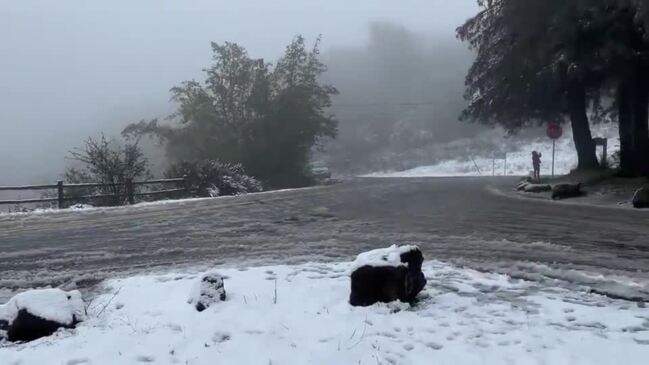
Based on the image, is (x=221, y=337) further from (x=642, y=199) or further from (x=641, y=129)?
(x=641, y=129)

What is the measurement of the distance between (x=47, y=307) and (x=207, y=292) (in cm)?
157

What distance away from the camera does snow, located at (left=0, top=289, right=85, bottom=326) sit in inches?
234

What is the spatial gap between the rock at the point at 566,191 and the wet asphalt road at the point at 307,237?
7.12 feet

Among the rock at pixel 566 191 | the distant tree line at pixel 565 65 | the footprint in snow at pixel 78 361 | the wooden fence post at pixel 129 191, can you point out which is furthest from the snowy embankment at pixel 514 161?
the footprint in snow at pixel 78 361

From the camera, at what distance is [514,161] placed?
236 feet

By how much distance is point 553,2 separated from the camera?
853 inches

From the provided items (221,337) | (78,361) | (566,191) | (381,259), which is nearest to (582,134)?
(566,191)

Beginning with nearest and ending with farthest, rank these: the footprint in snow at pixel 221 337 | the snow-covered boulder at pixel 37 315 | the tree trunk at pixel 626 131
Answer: the footprint in snow at pixel 221 337, the snow-covered boulder at pixel 37 315, the tree trunk at pixel 626 131

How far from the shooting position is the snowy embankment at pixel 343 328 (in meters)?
5.10

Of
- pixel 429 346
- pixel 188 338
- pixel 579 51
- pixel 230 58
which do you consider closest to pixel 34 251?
pixel 188 338

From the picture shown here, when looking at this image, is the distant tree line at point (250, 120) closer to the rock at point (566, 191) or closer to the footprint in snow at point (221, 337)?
the rock at point (566, 191)

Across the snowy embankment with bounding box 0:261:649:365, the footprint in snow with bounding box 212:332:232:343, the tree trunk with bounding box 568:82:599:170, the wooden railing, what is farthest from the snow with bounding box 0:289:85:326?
the tree trunk with bounding box 568:82:599:170

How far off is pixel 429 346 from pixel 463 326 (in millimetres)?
619

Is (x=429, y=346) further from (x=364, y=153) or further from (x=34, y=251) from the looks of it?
(x=364, y=153)
